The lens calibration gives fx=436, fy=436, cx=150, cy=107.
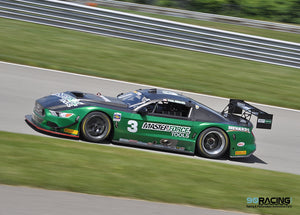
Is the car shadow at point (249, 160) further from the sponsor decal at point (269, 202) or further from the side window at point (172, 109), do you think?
the sponsor decal at point (269, 202)

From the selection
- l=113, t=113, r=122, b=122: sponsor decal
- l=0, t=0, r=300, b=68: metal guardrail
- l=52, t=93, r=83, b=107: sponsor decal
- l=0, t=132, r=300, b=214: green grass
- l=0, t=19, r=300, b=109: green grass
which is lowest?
l=0, t=132, r=300, b=214: green grass

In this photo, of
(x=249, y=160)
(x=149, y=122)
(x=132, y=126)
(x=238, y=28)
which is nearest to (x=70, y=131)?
(x=132, y=126)

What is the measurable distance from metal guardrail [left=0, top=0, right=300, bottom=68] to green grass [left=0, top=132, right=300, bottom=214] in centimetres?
746

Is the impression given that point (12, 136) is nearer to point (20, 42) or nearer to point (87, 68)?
point (87, 68)

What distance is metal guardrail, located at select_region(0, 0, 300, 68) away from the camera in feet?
51.0

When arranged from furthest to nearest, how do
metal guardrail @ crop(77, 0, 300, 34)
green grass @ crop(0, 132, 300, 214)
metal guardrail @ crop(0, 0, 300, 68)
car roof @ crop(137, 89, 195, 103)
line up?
metal guardrail @ crop(77, 0, 300, 34) → metal guardrail @ crop(0, 0, 300, 68) → car roof @ crop(137, 89, 195, 103) → green grass @ crop(0, 132, 300, 214)

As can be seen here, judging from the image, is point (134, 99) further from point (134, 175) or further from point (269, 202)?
point (269, 202)

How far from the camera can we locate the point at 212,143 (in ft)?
32.0

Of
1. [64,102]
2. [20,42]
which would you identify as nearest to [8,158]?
[64,102]

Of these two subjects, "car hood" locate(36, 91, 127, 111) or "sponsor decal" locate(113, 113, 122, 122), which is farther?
"sponsor decal" locate(113, 113, 122, 122)

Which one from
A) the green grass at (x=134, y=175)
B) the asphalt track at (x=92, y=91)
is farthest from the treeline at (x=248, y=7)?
the green grass at (x=134, y=175)

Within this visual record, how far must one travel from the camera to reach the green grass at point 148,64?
13438 millimetres

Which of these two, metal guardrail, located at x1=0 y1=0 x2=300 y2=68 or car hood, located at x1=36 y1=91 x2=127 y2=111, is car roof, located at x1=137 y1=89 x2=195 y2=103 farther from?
metal guardrail, located at x1=0 y1=0 x2=300 y2=68

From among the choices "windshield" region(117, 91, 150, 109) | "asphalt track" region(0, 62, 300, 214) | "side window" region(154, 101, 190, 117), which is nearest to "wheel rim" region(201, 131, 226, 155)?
"asphalt track" region(0, 62, 300, 214)
